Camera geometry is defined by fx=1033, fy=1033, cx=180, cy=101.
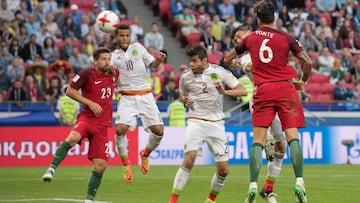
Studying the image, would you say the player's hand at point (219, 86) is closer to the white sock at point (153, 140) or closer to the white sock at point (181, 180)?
the white sock at point (181, 180)

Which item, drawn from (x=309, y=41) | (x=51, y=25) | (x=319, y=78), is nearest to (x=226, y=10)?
(x=309, y=41)

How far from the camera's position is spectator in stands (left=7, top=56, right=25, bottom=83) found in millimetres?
30797

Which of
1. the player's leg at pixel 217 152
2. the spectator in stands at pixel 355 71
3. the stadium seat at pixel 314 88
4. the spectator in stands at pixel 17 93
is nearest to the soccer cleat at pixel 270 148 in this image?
the player's leg at pixel 217 152

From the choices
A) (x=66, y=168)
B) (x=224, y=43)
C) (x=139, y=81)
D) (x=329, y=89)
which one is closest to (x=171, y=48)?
(x=224, y=43)

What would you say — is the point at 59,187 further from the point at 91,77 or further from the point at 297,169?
the point at 297,169

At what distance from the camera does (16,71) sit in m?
Result: 30.9

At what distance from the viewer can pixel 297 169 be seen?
1386 cm

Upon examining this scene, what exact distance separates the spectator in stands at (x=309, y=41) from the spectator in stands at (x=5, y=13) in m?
10.6

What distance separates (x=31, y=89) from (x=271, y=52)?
17.5 m

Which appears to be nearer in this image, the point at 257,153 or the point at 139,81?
the point at 257,153

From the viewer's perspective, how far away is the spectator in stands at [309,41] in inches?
1464

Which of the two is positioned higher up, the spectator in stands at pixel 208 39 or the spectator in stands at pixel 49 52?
the spectator in stands at pixel 208 39

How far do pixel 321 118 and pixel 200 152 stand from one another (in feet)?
55.5

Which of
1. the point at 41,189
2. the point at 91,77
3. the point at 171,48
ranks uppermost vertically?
the point at 171,48
